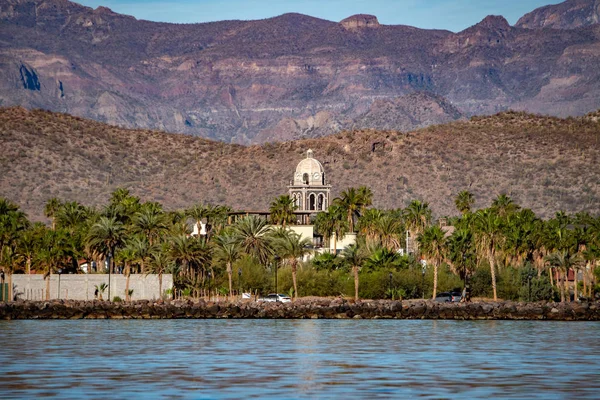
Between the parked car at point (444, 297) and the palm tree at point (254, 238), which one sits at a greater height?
the palm tree at point (254, 238)

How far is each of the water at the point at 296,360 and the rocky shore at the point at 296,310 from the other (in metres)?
8.57

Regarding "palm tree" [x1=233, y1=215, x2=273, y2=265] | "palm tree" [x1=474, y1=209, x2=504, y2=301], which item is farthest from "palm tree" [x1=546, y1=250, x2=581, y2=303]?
"palm tree" [x1=233, y1=215, x2=273, y2=265]

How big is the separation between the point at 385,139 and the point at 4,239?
104 m

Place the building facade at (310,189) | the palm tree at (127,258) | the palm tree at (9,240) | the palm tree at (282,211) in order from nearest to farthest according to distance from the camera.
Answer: the palm tree at (127,258) → the palm tree at (9,240) → the palm tree at (282,211) → the building facade at (310,189)

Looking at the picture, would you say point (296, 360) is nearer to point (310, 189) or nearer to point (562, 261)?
point (562, 261)

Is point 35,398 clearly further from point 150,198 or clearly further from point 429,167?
point 429,167

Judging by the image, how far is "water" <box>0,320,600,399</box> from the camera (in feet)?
127

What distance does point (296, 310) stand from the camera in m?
89.6

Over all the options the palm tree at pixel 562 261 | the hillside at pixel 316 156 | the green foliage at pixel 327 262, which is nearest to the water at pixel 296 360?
the palm tree at pixel 562 261

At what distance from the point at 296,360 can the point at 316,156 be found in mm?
139085

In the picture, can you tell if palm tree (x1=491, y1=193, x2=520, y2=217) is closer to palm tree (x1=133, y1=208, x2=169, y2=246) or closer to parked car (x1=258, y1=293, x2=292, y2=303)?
parked car (x1=258, y1=293, x2=292, y2=303)

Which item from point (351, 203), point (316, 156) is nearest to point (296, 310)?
point (351, 203)

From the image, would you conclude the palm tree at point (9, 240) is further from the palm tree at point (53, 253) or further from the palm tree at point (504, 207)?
the palm tree at point (504, 207)

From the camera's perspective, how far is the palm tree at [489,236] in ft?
322
